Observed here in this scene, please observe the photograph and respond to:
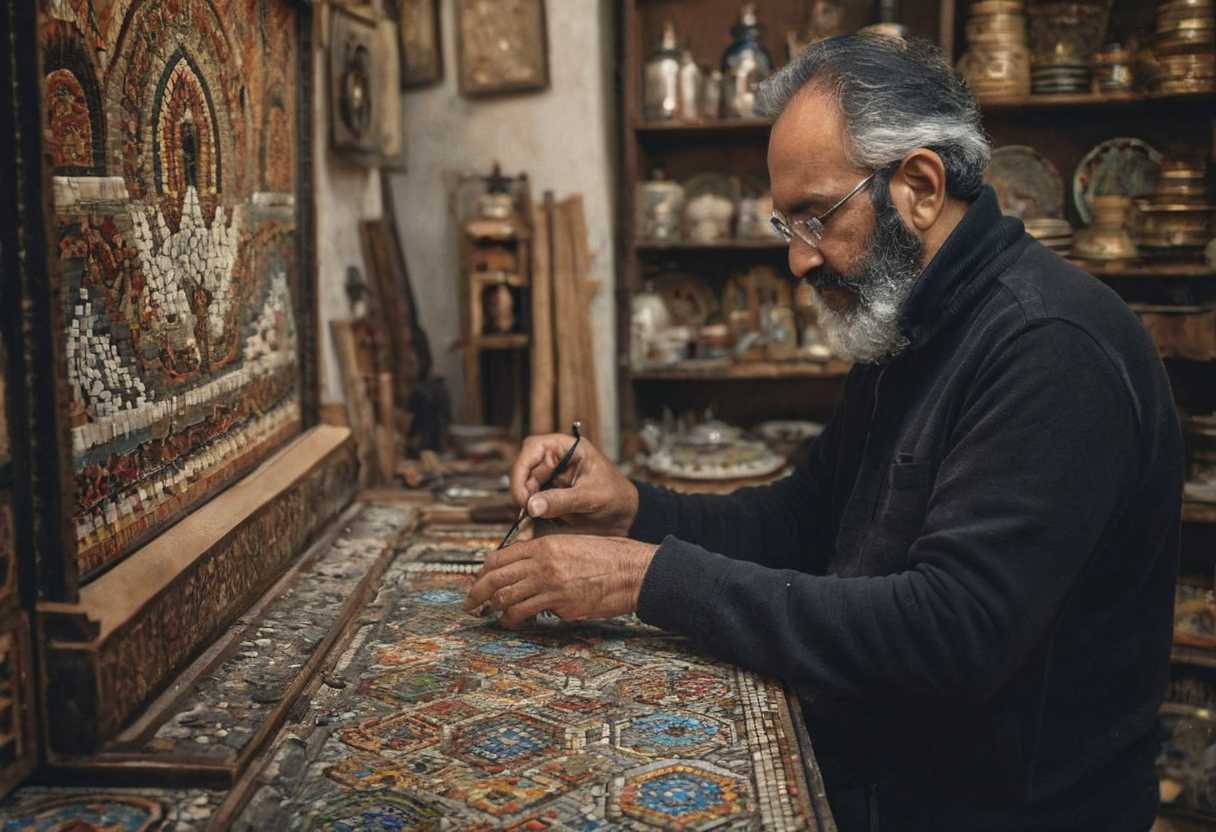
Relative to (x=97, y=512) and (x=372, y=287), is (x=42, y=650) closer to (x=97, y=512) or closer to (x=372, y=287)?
(x=97, y=512)

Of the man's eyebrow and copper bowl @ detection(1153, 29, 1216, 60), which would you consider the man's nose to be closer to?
the man's eyebrow

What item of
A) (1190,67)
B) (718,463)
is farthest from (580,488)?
(1190,67)

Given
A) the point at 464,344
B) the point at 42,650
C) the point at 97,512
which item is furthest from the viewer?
the point at 464,344

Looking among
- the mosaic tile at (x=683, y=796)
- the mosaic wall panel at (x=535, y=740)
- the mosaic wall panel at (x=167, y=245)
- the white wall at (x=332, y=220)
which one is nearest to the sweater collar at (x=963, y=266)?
the mosaic wall panel at (x=535, y=740)

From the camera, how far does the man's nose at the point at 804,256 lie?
1962 mm

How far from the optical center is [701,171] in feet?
15.3

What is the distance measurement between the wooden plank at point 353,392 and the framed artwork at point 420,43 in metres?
1.46

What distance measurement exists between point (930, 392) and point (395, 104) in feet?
8.39

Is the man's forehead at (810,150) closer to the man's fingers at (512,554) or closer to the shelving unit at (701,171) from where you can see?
the man's fingers at (512,554)

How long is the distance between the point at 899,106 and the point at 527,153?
8.71 feet

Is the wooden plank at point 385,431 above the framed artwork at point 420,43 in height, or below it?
below

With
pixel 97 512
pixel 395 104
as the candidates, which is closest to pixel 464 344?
pixel 395 104

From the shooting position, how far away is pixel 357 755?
1.45 m

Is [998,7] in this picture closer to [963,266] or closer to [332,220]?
[332,220]
